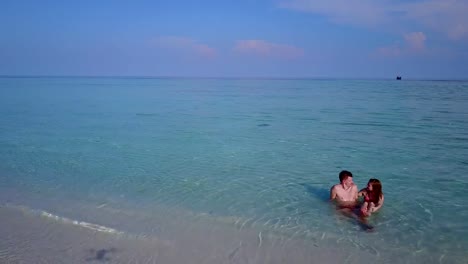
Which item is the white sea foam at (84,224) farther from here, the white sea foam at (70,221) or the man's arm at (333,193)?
the man's arm at (333,193)

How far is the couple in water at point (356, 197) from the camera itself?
7340mm

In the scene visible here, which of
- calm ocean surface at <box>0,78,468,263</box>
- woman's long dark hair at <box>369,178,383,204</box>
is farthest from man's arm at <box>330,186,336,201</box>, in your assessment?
woman's long dark hair at <box>369,178,383,204</box>

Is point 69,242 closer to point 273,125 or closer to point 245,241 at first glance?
point 245,241

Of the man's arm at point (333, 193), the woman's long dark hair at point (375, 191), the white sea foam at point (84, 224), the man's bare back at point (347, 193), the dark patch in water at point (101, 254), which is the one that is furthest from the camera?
the man's arm at point (333, 193)

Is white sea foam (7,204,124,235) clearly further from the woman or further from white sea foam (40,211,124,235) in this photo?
the woman

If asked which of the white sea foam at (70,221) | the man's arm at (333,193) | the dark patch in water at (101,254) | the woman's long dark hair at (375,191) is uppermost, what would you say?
the woman's long dark hair at (375,191)

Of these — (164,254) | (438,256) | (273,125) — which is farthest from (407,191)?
(273,125)

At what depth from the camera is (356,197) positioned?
26.5 feet

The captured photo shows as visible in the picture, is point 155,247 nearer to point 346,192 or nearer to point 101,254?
point 101,254

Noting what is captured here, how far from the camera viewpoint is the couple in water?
289 inches

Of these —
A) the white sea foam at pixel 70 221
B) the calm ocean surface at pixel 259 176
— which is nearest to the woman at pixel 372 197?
the calm ocean surface at pixel 259 176

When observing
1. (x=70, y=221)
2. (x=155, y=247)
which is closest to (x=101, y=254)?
(x=155, y=247)

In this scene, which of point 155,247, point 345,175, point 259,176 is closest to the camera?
point 155,247

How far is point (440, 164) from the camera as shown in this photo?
11.3 meters
